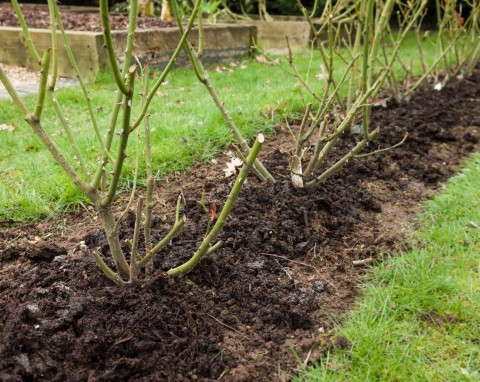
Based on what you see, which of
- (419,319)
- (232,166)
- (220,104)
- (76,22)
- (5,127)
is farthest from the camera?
(76,22)

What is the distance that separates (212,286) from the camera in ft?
7.53

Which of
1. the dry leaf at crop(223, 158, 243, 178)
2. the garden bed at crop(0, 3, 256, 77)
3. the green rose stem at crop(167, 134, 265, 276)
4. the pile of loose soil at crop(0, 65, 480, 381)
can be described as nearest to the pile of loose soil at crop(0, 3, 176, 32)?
the garden bed at crop(0, 3, 256, 77)

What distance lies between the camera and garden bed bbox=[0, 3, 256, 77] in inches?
242

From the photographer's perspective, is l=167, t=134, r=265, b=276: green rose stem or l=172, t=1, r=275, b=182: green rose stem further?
l=172, t=1, r=275, b=182: green rose stem

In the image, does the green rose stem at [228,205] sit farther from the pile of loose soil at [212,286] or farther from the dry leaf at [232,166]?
the dry leaf at [232,166]

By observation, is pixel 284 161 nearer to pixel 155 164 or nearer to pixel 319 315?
pixel 155 164

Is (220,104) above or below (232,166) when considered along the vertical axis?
above

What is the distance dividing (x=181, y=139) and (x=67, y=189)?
1.08 m

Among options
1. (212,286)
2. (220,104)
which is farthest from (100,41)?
(212,286)

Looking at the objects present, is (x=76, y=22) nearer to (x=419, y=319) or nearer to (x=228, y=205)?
(x=228, y=205)

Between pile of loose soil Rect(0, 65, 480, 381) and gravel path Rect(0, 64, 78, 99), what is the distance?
315 cm

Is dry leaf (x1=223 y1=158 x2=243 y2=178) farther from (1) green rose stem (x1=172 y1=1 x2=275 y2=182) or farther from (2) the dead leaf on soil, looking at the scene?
(2) the dead leaf on soil

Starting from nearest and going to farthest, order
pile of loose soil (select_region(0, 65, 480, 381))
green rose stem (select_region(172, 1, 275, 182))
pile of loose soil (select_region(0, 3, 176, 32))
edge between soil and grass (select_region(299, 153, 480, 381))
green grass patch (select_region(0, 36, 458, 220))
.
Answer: pile of loose soil (select_region(0, 65, 480, 381)) → edge between soil and grass (select_region(299, 153, 480, 381)) → green rose stem (select_region(172, 1, 275, 182)) → green grass patch (select_region(0, 36, 458, 220)) → pile of loose soil (select_region(0, 3, 176, 32))

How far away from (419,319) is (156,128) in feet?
8.63
